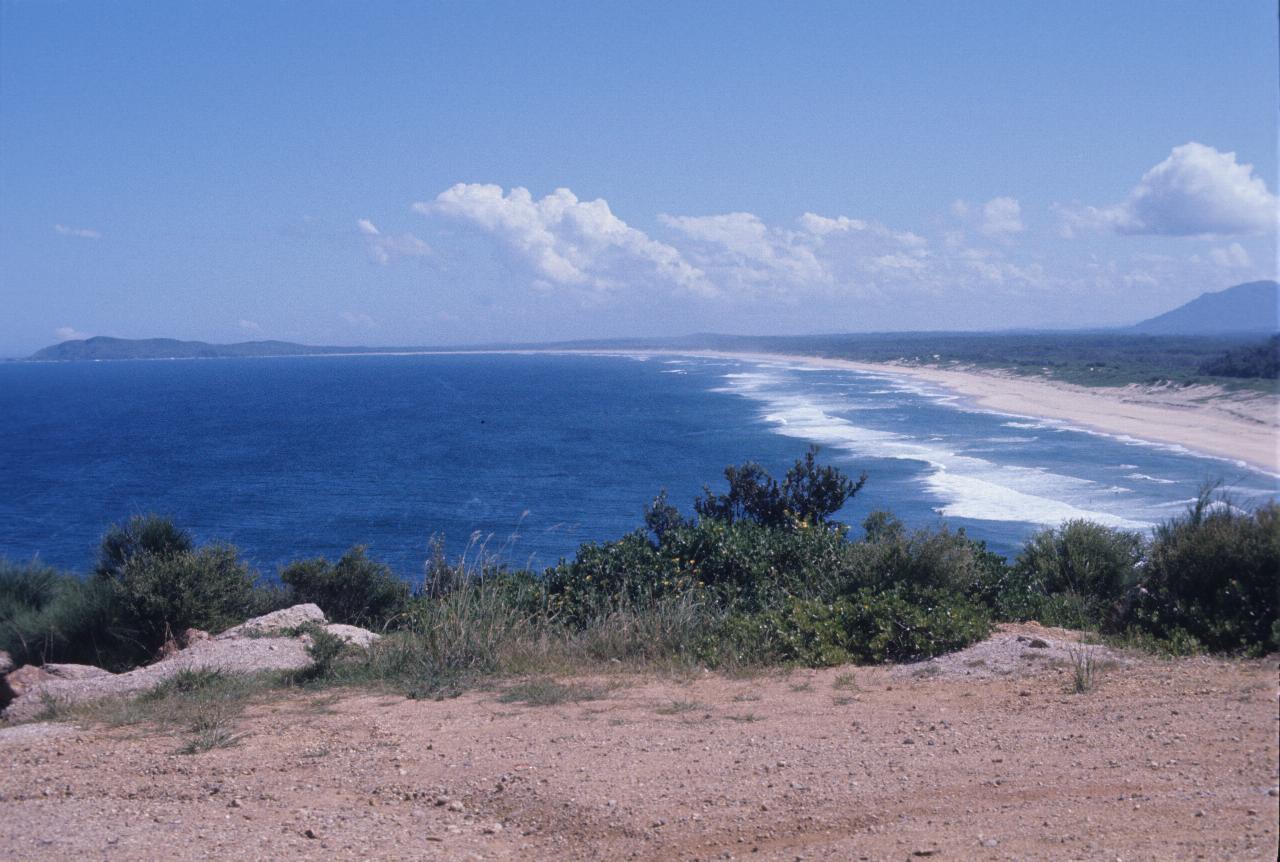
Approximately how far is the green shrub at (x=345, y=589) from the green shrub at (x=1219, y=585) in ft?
33.1

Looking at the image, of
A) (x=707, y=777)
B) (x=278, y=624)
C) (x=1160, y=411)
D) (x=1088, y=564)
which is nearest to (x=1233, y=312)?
(x=1088, y=564)

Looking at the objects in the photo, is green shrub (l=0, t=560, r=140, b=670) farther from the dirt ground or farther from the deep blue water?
the dirt ground

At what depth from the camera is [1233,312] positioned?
437 inches

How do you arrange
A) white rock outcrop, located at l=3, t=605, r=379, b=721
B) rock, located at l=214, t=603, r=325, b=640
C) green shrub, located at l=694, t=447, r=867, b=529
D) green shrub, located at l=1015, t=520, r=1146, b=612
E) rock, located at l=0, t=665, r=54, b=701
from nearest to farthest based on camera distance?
white rock outcrop, located at l=3, t=605, r=379, b=721
rock, located at l=0, t=665, r=54, b=701
green shrub, located at l=1015, t=520, r=1146, b=612
rock, located at l=214, t=603, r=325, b=640
green shrub, located at l=694, t=447, r=867, b=529

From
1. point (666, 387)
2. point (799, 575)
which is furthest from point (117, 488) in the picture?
point (666, 387)

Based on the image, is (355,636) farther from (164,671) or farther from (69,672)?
(69,672)

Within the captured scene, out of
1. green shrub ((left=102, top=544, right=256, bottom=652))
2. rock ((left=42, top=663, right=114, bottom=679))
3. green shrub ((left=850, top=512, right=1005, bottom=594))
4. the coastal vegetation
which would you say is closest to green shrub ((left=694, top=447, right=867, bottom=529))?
the coastal vegetation

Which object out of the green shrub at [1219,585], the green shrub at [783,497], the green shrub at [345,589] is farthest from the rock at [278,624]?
the green shrub at [1219,585]

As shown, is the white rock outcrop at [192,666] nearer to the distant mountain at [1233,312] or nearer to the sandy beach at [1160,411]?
the distant mountain at [1233,312]

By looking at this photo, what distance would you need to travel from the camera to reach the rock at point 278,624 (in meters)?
9.87

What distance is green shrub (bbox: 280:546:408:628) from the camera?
47.2 ft

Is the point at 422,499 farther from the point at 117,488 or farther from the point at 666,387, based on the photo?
the point at 666,387

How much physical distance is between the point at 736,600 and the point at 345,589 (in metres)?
7.31

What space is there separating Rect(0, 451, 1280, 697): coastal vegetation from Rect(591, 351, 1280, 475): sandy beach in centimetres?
1859
